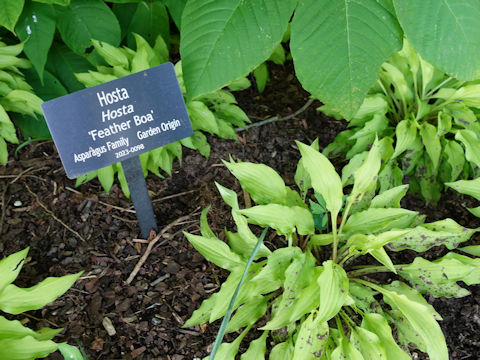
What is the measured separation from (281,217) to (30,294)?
0.81 m

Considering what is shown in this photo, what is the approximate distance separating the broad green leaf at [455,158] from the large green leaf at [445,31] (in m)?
0.86

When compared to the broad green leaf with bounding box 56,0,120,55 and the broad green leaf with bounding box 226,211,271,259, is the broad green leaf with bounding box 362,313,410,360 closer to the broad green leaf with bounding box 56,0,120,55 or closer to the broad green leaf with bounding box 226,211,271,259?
the broad green leaf with bounding box 226,211,271,259

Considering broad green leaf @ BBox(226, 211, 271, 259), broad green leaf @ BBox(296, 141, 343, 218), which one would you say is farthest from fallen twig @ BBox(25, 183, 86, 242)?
broad green leaf @ BBox(296, 141, 343, 218)

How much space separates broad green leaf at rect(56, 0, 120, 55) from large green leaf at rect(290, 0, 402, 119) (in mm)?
1034

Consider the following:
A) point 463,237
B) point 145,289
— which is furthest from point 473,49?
point 145,289

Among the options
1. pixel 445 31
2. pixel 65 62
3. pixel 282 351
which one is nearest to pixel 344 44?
pixel 445 31

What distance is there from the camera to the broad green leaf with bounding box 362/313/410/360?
4.43 ft

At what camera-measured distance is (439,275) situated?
1.47 meters

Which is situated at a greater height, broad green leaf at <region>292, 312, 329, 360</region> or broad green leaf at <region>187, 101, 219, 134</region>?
broad green leaf at <region>187, 101, 219, 134</region>

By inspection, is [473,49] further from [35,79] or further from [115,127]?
[35,79]

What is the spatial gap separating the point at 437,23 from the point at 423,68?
96cm

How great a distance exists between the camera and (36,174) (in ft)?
6.67

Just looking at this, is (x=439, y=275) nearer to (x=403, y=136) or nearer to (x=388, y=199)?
(x=388, y=199)

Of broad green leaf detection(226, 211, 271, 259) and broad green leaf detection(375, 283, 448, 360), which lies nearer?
broad green leaf detection(375, 283, 448, 360)
